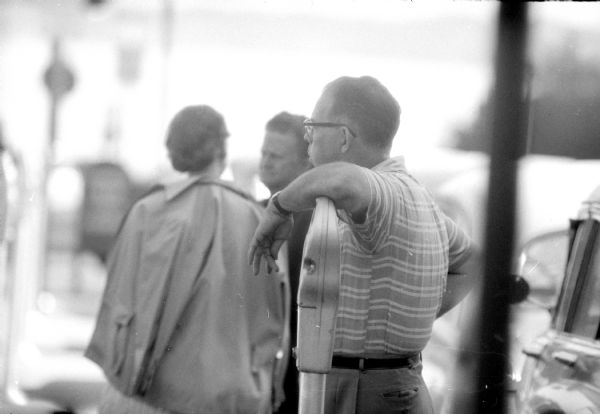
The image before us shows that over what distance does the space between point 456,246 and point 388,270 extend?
1.14ft

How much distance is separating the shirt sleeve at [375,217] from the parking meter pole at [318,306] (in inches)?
4.6

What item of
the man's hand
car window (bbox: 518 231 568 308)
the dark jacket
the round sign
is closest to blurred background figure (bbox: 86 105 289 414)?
the dark jacket

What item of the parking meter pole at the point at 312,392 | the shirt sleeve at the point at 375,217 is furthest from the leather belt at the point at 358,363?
the shirt sleeve at the point at 375,217

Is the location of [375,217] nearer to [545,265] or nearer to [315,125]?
[315,125]

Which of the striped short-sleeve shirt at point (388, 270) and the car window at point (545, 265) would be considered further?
the car window at point (545, 265)

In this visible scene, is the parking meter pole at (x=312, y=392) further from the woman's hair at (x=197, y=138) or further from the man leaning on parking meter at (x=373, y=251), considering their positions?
the woman's hair at (x=197, y=138)

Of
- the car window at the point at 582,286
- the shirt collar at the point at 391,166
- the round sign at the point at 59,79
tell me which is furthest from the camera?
the round sign at the point at 59,79

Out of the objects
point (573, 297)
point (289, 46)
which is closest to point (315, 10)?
point (289, 46)

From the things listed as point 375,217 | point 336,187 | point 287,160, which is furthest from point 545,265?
point 336,187

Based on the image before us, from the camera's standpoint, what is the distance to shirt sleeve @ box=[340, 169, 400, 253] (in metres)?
2.95

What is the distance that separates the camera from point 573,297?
13.1 feet

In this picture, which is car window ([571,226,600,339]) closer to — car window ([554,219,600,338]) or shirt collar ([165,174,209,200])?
car window ([554,219,600,338])

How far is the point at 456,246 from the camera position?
337cm

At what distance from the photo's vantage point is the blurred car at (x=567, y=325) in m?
3.81
